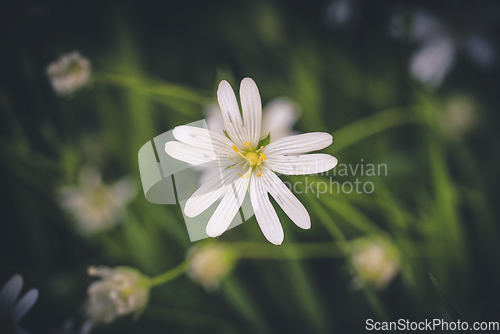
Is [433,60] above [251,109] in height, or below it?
above

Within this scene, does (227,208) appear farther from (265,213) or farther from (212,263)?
(212,263)

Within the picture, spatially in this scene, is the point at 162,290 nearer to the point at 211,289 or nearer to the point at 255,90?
the point at 211,289

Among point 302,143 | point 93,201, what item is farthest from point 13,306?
point 302,143

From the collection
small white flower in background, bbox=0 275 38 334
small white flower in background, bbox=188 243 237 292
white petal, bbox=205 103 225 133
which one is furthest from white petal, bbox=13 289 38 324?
white petal, bbox=205 103 225 133

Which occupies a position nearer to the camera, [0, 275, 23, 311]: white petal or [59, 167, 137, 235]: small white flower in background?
[0, 275, 23, 311]: white petal

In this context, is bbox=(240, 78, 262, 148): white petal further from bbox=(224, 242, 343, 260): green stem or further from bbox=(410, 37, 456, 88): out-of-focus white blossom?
bbox=(410, 37, 456, 88): out-of-focus white blossom

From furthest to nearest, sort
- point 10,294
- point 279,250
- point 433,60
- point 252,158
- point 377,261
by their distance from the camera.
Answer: point 433,60 → point 279,250 → point 377,261 → point 10,294 → point 252,158
